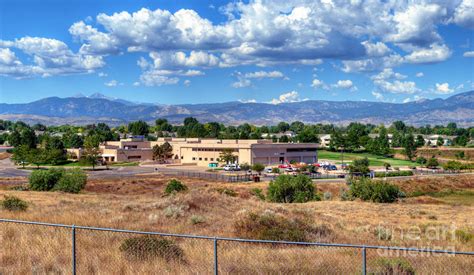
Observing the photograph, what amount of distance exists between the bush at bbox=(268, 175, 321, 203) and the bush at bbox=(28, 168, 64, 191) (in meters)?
27.4

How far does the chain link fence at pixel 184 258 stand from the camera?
1266 centimetres

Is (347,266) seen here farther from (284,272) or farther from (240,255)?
(240,255)

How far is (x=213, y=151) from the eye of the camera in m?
135

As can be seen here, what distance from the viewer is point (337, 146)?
7456 inches

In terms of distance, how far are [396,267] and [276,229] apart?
7137mm

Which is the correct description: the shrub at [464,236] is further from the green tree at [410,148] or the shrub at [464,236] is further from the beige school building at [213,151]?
the green tree at [410,148]

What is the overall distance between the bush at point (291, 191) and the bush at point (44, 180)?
2742cm

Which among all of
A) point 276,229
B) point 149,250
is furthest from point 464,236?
point 149,250

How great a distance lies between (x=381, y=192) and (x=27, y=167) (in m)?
90.4

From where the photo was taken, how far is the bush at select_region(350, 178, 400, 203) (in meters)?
57.6

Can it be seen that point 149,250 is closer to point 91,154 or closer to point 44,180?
point 44,180

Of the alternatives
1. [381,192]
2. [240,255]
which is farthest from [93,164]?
[240,255]

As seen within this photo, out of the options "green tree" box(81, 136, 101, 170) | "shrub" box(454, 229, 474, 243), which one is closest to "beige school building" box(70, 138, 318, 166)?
"green tree" box(81, 136, 101, 170)

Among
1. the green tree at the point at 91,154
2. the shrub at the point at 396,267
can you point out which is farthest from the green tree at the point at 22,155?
the shrub at the point at 396,267
